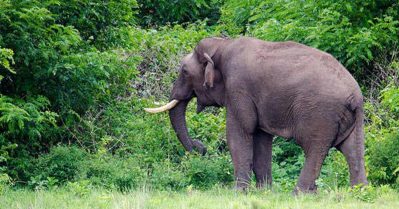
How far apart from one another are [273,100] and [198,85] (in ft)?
5.19

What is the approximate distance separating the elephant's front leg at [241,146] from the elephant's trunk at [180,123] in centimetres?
119

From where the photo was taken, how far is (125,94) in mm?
18328

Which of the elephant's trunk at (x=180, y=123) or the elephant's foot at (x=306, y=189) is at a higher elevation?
the elephant's trunk at (x=180, y=123)

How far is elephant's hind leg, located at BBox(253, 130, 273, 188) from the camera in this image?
14477mm

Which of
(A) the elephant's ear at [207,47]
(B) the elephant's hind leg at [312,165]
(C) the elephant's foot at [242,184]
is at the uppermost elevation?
(A) the elephant's ear at [207,47]

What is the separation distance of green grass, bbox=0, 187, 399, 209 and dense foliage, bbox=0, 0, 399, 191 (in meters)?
0.51

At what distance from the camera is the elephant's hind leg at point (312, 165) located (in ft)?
43.4

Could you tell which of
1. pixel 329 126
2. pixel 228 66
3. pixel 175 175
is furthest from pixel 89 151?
pixel 329 126

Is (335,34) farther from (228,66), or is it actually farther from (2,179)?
(2,179)

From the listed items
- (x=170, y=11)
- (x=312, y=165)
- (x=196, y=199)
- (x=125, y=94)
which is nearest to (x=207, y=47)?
(x=312, y=165)

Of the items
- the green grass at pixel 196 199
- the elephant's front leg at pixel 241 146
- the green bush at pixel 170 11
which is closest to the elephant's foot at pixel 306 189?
the green grass at pixel 196 199

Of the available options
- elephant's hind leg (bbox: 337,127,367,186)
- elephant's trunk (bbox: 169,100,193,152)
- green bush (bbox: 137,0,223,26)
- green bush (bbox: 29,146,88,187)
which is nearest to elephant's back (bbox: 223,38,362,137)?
elephant's hind leg (bbox: 337,127,367,186)

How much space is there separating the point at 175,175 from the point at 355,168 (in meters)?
2.71

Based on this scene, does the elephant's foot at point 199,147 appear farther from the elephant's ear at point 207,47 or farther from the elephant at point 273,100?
the elephant's ear at point 207,47
